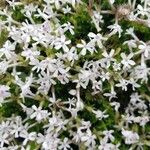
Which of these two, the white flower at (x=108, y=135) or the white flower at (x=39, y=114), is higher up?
the white flower at (x=39, y=114)

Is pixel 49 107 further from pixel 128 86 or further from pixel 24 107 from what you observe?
pixel 128 86

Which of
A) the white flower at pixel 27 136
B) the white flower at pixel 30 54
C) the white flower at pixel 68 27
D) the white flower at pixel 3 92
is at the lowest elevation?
the white flower at pixel 27 136

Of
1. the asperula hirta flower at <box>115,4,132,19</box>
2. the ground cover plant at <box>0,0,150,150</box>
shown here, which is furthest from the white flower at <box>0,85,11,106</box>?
the asperula hirta flower at <box>115,4,132,19</box>

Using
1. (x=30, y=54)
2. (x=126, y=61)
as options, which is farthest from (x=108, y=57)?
(x=30, y=54)

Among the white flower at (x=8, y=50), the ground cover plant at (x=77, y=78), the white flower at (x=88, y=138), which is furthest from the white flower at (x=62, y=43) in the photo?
the white flower at (x=88, y=138)

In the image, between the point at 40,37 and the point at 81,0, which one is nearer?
the point at 40,37

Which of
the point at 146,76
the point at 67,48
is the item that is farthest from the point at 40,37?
the point at 146,76

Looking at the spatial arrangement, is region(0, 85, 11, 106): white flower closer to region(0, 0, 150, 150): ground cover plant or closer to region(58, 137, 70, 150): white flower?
region(0, 0, 150, 150): ground cover plant

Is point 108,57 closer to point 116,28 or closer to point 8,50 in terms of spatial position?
point 116,28

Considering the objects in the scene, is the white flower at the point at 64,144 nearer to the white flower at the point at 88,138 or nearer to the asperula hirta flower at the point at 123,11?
the white flower at the point at 88,138
